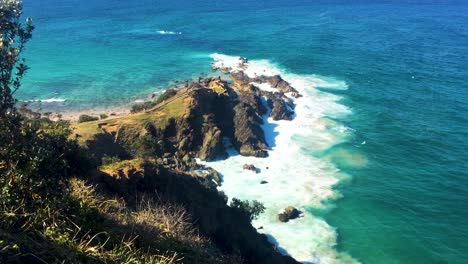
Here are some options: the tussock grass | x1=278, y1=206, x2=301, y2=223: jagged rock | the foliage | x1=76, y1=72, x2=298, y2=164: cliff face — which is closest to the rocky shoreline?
x1=76, y1=72, x2=298, y2=164: cliff face

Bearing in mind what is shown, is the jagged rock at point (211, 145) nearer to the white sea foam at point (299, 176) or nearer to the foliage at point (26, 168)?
the white sea foam at point (299, 176)

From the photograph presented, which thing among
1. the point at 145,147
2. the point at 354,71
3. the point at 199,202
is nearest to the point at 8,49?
the point at 199,202

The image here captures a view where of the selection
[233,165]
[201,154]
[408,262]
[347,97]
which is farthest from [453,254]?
[347,97]

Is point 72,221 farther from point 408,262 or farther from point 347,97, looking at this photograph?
point 347,97

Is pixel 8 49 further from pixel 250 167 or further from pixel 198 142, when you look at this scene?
pixel 198 142

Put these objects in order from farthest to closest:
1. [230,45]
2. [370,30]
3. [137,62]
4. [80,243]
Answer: [370,30], [230,45], [137,62], [80,243]

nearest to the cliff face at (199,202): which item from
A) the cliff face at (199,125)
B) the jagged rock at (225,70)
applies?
the cliff face at (199,125)
